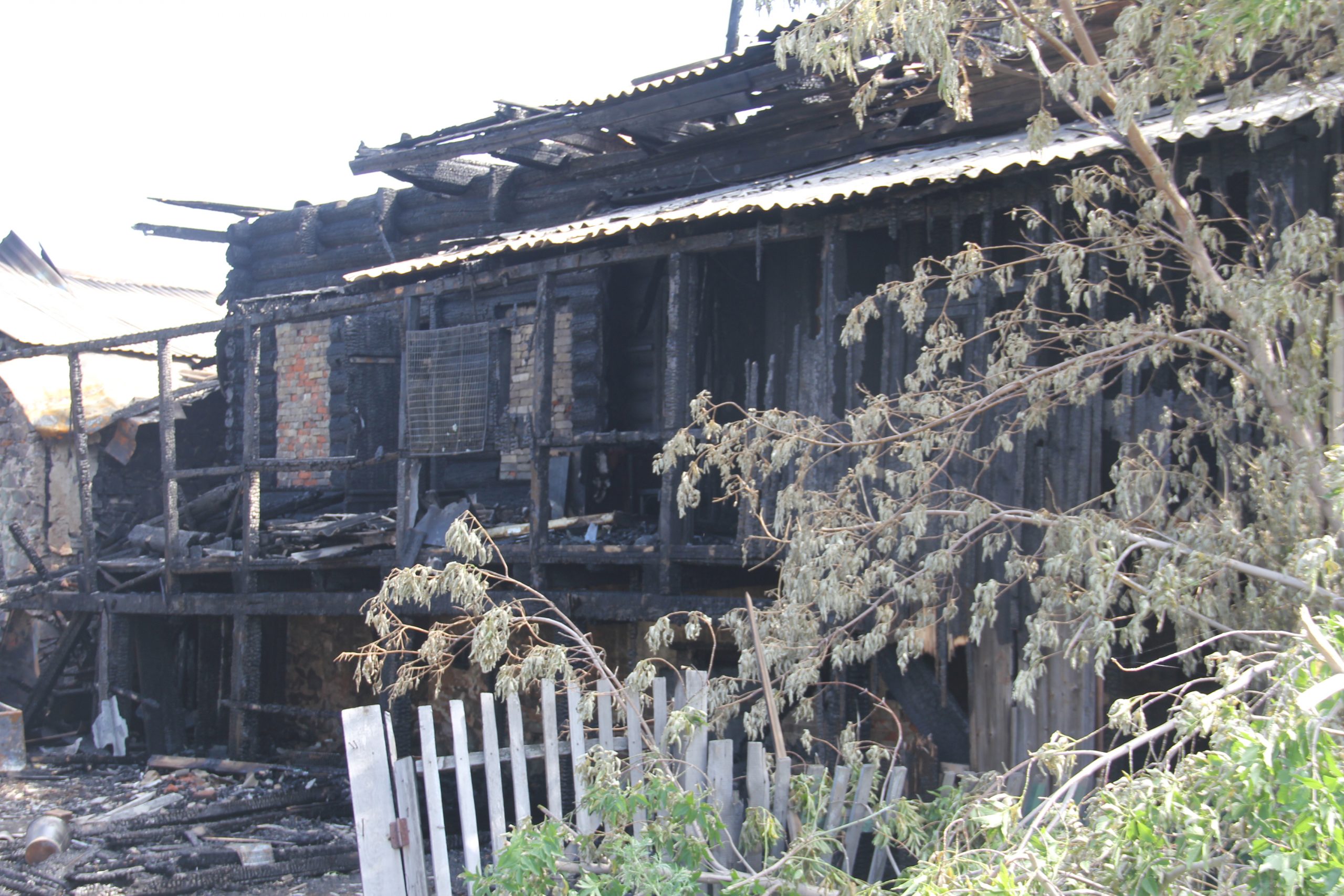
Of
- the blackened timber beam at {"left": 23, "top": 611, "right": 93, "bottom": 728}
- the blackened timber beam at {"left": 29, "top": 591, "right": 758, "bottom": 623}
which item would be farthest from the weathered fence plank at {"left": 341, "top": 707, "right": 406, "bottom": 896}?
the blackened timber beam at {"left": 23, "top": 611, "right": 93, "bottom": 728}

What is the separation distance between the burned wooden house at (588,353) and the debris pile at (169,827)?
617 millimetres

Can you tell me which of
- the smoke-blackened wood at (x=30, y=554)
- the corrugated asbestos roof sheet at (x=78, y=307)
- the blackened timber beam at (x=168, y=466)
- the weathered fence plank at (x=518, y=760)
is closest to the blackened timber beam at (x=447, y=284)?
the blackened timber beam at (x=168, y=466)

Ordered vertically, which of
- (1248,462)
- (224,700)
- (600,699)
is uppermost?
(1248,462)

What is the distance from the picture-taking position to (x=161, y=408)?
33.9ft

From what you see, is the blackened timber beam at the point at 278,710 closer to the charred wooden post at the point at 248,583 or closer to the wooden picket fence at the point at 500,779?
the charred wooden post at the point at 248,583

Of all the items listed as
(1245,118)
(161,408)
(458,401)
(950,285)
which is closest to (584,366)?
(458,401)

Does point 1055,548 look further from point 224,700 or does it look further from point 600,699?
point 224,700

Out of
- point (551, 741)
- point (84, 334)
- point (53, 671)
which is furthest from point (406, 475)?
point (84, 334)

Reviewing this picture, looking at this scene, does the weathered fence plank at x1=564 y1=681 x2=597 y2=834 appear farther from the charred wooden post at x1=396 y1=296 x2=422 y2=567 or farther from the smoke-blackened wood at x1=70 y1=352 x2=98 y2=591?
the smoke-blackened wood at x1=70 y1=352 x2=98 y2=591

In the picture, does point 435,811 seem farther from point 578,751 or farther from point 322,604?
point 322,604

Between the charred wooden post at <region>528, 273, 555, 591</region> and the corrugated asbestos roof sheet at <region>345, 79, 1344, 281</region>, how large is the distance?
42 cm

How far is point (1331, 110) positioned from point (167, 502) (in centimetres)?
928

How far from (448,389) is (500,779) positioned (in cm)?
413

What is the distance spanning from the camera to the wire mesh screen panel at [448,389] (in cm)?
849
